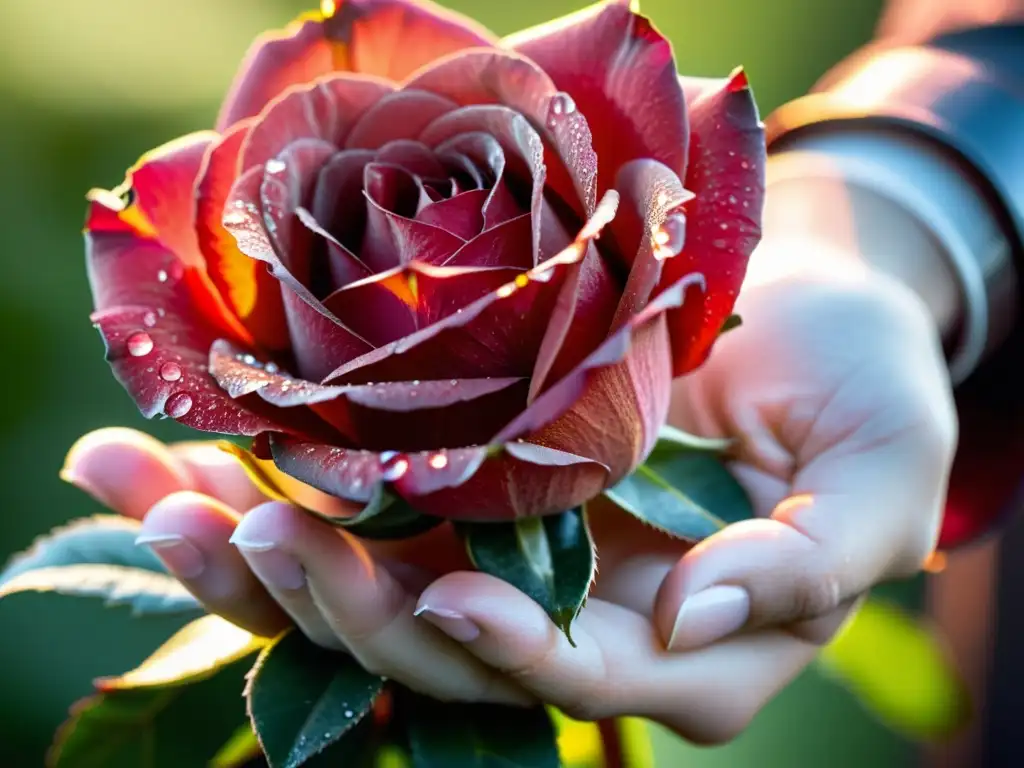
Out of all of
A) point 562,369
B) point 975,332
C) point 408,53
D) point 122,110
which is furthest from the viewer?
point 122,110

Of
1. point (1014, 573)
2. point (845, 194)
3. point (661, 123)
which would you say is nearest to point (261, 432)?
point (661, 123)

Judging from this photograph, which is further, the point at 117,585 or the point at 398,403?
the point at 117,585

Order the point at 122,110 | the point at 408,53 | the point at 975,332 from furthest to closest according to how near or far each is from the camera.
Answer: the point at 122,110
the point at 975,332
the point at 408,53

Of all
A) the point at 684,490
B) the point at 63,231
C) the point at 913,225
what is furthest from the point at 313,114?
the point at 63,231

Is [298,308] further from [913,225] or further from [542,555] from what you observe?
[913,225]

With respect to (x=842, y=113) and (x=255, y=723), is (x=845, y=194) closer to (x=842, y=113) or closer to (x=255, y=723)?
(x=842, y=113)

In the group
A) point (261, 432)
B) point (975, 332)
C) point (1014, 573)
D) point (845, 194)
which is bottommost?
point (1014, 573)

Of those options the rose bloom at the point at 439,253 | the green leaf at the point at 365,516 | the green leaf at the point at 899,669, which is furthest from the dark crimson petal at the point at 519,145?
the green leaf at the point at 899,669

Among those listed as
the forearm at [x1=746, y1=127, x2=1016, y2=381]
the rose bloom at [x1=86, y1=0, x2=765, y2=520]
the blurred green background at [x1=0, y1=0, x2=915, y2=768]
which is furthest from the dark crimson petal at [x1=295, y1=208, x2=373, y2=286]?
the blurred green background at [x1=0, y1=0, x2=915, y2=768]
